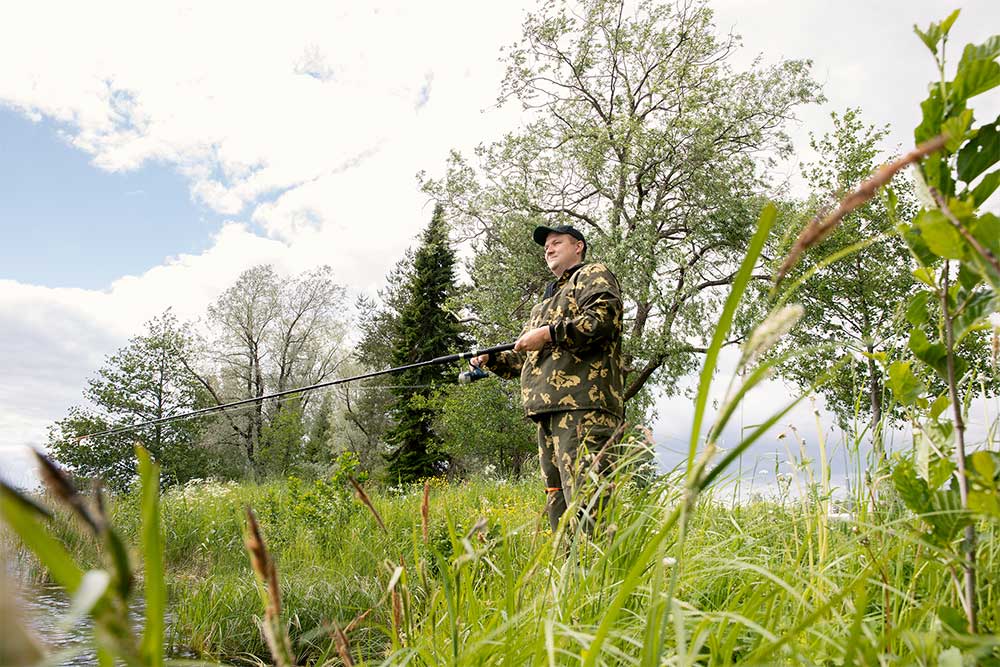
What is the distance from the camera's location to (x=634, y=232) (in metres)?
16.5

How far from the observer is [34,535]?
35cm

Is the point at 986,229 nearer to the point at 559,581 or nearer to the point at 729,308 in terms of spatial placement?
the point at 729,308

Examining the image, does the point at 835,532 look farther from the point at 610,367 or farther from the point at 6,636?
the point at 610,367

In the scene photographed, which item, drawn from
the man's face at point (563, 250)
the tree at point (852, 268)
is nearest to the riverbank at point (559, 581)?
the man's face at point (563, 250)

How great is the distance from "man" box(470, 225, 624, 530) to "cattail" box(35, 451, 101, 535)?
10.9 ft

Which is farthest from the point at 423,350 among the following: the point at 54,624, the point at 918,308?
the point at 918,308

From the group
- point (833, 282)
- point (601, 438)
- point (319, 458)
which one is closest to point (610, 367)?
point (601, 438)

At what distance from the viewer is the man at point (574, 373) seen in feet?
12.6

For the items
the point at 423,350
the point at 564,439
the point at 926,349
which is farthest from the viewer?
the point at 423,350

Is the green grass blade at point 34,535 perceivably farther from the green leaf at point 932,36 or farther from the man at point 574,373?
the man at point 574,373

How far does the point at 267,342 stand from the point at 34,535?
34.4m

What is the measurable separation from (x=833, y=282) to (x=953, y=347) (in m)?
15.5

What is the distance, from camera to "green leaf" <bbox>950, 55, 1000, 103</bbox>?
1.04 m

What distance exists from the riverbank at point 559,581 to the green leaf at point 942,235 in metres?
0.44
